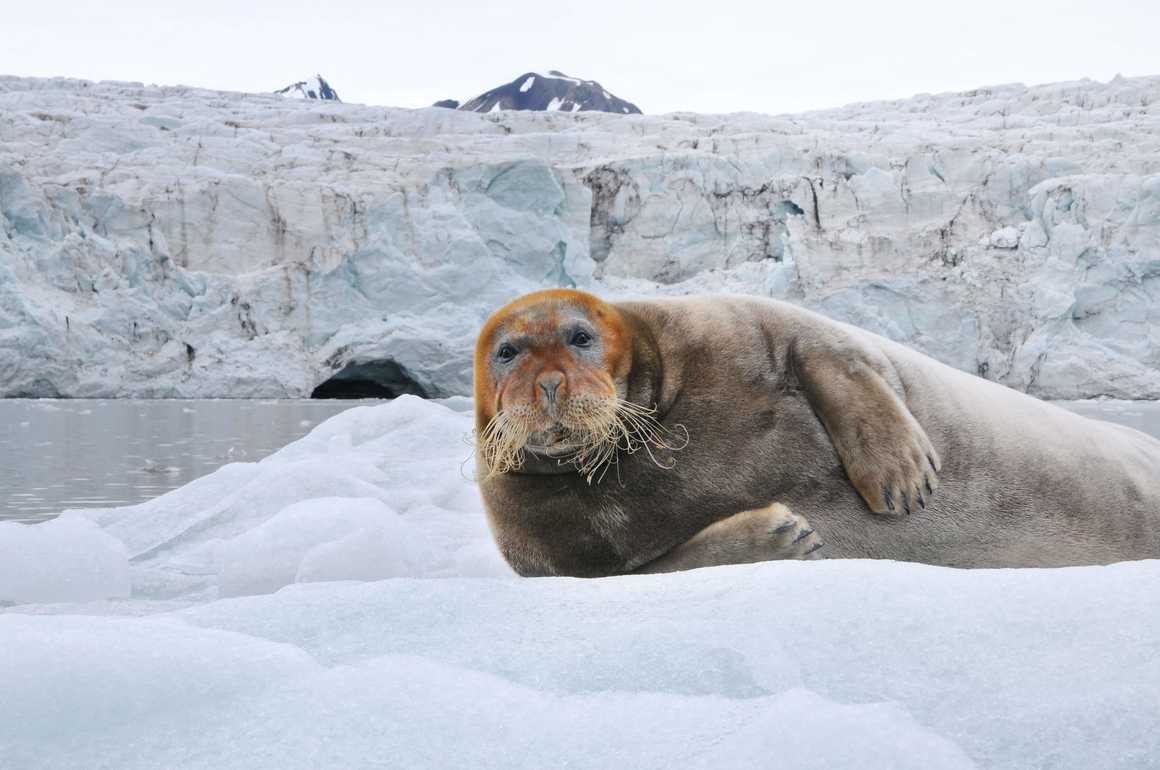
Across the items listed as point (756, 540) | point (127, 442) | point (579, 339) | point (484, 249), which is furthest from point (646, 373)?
point (484, 249)

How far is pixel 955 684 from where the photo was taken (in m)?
1.18

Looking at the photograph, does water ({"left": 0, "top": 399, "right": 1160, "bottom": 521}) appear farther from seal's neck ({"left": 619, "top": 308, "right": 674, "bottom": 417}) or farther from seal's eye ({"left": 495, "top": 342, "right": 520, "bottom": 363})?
seal's neck ({"left": 619, "top": 308, "right": 674, "bottom": 417})

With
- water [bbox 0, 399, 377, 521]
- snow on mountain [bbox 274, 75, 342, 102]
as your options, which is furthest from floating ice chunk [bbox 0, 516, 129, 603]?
snow on mountain [bbox 274, 75, 342, 102]

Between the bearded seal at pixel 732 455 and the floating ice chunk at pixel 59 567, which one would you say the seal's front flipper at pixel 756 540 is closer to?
the bearded seal at pixel 732 455

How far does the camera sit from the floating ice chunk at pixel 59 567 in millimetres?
2871

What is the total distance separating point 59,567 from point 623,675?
218 centimetres

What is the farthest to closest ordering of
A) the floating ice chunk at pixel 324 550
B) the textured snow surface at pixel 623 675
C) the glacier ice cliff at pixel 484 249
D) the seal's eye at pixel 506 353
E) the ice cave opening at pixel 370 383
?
the ice cave opening at pixel 370 383 < the glacier ice cliff at pixel 484 249 < the floating ice chunk at pixel 324 550 < the seal's eye at pixel 506 353 < the textured snow surface at pixel 623 675

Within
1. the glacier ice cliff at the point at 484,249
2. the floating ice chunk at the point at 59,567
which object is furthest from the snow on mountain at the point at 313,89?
the floating ice chunk at the point at 59,567

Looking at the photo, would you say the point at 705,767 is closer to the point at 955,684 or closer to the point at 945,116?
the point at 955,684

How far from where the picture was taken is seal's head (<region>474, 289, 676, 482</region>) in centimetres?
204

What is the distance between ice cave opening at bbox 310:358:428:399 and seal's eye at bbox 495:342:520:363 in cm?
1751

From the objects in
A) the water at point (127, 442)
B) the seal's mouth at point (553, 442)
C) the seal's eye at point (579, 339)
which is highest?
the seal's eye at point (579, 339)

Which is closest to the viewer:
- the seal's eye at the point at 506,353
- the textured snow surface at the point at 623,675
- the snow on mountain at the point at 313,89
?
the textured snow surface at the point at 623,675

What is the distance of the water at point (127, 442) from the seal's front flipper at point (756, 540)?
372 centimetres
